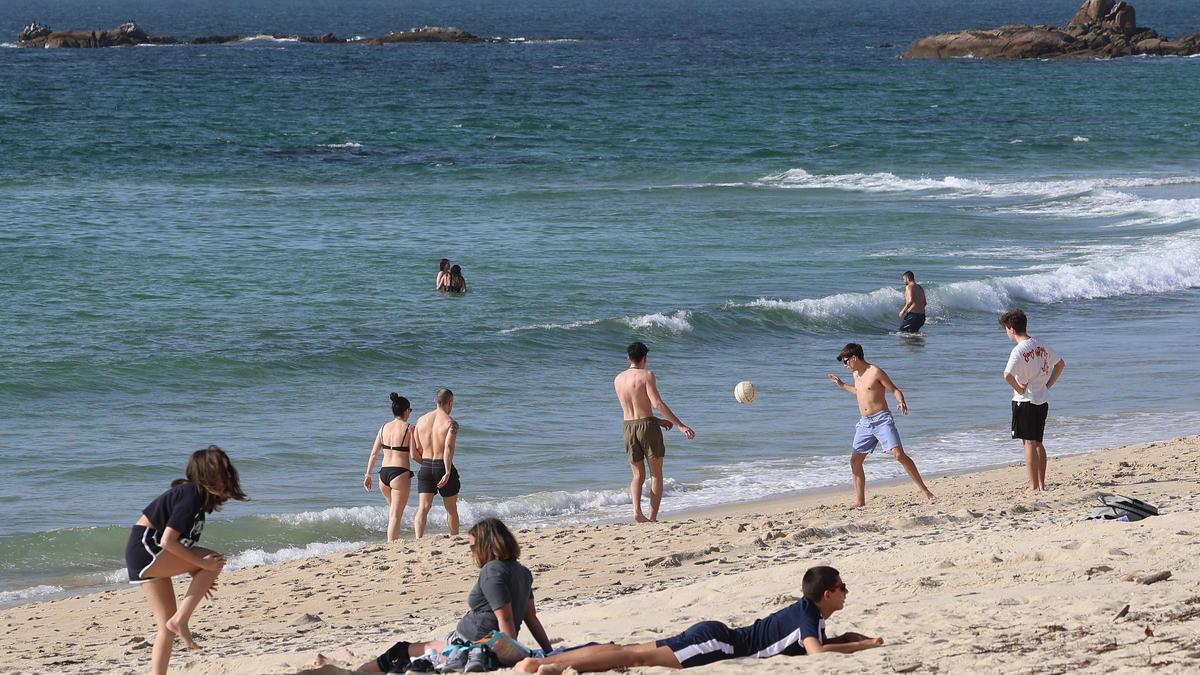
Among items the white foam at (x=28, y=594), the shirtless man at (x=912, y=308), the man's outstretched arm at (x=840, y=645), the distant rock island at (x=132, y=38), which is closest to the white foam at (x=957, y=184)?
the shirtless man at (x=912, y=308)

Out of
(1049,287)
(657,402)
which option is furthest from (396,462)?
(1049,287)

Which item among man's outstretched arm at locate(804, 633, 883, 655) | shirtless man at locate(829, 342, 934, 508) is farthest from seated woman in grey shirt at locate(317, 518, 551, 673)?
shirtless man at locate(829, 342, 934, 508)

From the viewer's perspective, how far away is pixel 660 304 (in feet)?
73.5

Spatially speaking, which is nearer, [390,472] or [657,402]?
[657,402]

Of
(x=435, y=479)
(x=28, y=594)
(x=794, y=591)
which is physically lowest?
(x=28, y=594)

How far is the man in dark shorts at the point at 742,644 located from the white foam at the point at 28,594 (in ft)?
17.2

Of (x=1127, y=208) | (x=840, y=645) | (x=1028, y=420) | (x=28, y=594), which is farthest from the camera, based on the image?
(x=1127, y=208)

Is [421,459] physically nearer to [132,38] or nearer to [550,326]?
[550,326]

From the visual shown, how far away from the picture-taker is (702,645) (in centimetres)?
659

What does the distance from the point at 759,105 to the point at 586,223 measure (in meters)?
25.6

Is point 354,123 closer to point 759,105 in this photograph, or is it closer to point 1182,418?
point 759,105

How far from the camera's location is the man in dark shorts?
6559 mm

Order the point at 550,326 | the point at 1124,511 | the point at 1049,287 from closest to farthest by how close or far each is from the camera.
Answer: the point at 1124,511 → the point at 550,326 → the point at 1049,287

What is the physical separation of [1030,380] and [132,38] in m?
86.3
